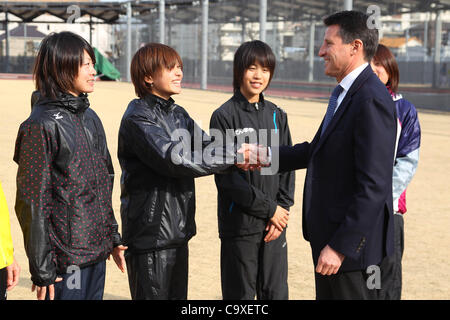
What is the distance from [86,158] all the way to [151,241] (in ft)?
1.84

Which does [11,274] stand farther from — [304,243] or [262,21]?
[262,21]

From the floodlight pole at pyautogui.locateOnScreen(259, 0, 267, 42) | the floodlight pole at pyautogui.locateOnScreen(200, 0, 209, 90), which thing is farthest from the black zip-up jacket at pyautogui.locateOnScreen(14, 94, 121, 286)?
the floodlight pole at pyautogui.locateOnScreen(200, 0, 209, 90)

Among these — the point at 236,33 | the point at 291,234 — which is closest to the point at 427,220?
the point at 291,234

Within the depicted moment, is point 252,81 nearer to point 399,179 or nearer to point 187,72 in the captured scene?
point 399,179

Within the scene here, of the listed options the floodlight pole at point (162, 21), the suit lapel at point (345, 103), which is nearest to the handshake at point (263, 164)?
the suit lapel at point (345, 103)

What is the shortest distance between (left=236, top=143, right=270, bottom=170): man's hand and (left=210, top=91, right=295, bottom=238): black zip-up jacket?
0.34ft

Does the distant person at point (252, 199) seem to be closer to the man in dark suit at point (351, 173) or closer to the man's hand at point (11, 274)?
the man in dark suit at point (351, 173)

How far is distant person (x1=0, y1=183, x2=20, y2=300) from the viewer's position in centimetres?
252

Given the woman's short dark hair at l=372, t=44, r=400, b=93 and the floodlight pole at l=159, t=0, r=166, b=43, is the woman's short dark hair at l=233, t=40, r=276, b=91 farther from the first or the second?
the floodlight pole at l=159, t=0, r=166, b=43

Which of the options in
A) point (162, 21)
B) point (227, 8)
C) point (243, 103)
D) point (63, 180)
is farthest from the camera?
point (162, 21)

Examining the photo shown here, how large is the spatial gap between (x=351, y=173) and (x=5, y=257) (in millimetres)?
1521

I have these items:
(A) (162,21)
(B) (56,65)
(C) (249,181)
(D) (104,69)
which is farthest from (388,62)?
(D) (104,69)

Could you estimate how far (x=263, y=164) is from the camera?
11.4 ft

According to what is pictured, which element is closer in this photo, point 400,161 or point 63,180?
point 63,180
